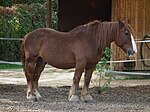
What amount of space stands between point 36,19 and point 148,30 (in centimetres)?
827

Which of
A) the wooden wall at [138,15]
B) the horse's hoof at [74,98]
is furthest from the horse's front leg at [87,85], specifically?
the wooden wall at [138,15]

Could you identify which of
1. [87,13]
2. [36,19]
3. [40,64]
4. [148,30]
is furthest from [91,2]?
[40,64]

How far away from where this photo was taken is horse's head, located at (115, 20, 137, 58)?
7.51 meters

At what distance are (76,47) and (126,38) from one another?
842 mm

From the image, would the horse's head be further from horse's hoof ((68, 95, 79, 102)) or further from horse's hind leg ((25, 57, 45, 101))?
horse's hind leg ((25, 57, 45, 101))

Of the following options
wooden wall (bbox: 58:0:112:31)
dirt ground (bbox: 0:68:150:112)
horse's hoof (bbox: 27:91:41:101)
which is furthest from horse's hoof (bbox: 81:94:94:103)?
wooden wall (bbox: 58:0:112:31)

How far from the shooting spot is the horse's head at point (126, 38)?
7508 millimetres

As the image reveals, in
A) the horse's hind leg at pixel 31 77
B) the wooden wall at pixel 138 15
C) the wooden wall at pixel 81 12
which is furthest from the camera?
the wooden wall at pixel 81 12

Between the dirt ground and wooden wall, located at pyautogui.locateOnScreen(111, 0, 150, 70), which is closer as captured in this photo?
the dirt ground

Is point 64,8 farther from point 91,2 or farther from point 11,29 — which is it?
point 11,29

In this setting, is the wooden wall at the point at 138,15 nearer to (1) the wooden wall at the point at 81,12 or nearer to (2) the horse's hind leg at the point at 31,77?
(1) the wooden wall at the point at 81,12

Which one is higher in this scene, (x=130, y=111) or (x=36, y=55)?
(x=36, y=55)

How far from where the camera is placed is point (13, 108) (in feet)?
22.3

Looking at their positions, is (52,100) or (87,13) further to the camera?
(87,13)
